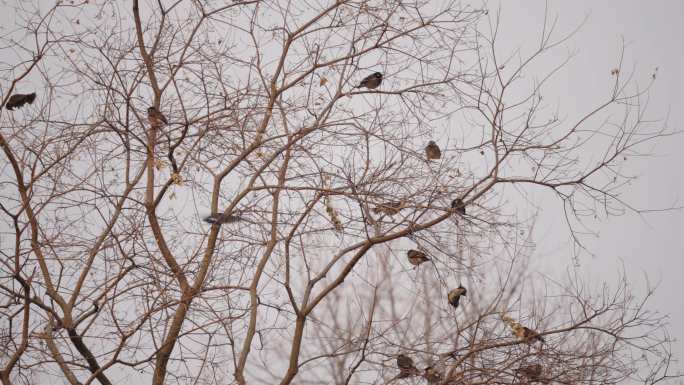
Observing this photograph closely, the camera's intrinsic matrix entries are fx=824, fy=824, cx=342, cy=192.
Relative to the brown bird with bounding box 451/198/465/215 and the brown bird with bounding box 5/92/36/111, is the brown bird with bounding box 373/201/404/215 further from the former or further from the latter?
the brown bird with bounding box 5/92/36/111

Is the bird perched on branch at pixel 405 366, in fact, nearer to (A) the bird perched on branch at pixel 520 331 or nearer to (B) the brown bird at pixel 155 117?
(A) the bird perched on branch at pixel 520 331

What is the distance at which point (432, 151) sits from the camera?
529 centimetres

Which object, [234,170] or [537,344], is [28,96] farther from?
[537,344]

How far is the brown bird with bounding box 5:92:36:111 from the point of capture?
215 inches

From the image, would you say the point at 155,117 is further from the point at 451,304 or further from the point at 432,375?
the point at 432,375

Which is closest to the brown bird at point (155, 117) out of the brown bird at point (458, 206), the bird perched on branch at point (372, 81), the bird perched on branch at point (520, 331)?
the bird perched on branch at point (372, 81)

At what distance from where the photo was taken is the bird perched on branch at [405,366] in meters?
4.86

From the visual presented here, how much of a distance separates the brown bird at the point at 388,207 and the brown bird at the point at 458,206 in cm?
31

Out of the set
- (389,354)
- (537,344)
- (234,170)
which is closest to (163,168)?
(234,170)

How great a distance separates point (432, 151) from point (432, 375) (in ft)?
4.63

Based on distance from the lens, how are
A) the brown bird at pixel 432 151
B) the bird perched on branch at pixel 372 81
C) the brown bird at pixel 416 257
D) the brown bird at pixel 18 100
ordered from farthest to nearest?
the bird perched on branch at pixel 372 81 → the brown bird at pixel 18 100 → the brown bird at pixel 432 151 → the brown bird at pixel 416 257

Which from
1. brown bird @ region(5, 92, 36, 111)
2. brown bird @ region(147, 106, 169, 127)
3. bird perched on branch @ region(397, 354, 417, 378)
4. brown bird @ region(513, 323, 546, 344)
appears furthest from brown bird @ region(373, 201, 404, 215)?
brown bird @ region(5, 92, 36, 111)

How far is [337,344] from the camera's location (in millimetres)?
5547

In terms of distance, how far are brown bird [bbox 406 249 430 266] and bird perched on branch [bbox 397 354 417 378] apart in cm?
56
